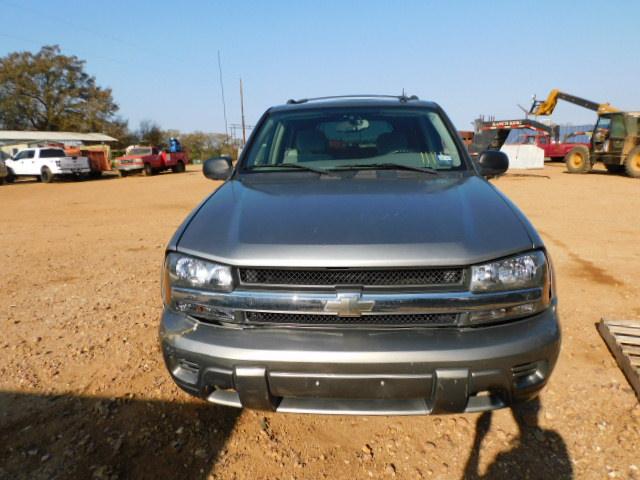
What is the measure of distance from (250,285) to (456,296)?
2.68 ft

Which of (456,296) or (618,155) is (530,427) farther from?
(618,155)

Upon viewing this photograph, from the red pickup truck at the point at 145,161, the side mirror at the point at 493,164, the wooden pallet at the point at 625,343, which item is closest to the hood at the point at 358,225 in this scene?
the side mirror at the point at 493,164

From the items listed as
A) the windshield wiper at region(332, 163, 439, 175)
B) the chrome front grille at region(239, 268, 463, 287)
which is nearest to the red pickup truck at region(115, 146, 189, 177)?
the windshield wiper at region(332, 163, 439, 175)

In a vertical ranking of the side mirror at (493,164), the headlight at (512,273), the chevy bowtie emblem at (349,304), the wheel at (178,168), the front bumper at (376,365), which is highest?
the side mirror at (493,164)

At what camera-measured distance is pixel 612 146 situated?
52.3ft

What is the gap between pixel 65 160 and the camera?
2072 centimetres

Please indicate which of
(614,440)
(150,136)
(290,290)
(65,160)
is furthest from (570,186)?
(150,136)

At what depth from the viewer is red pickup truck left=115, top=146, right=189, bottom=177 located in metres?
23.7

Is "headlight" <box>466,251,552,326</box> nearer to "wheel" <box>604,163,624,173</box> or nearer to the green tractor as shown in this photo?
the green tractor

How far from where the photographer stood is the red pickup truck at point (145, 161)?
23.7 m

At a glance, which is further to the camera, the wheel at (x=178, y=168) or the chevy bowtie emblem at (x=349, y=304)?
the wheel at (x=178, y=168)

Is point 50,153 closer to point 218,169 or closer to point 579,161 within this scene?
point 218,169

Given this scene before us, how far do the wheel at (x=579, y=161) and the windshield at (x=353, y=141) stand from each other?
59.7ft

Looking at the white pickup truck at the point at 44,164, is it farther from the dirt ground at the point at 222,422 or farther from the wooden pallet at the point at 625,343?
the wooden pallet at the point at 625,343
